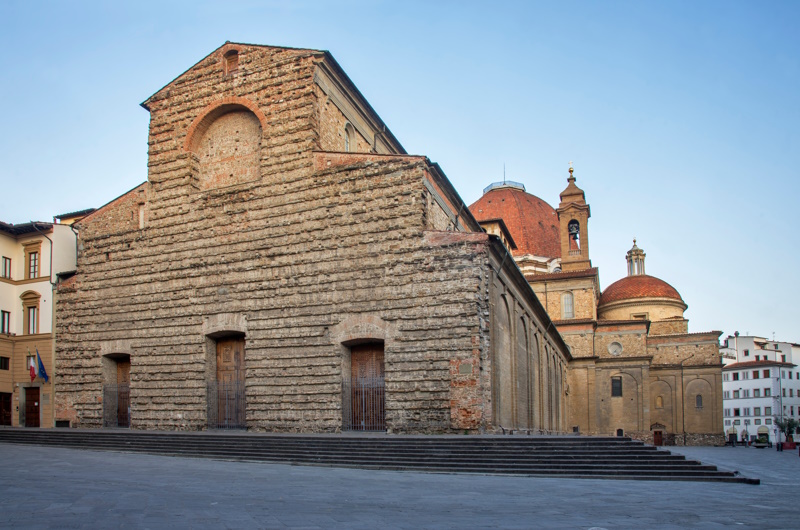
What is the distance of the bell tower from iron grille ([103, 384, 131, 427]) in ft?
113

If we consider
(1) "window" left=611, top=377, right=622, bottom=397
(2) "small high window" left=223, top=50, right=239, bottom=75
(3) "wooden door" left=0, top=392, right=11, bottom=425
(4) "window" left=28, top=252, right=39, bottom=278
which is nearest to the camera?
(2) "small high window" left=223, top=50, right=239, bottom=75

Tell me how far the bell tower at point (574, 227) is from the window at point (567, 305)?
13.6 feet

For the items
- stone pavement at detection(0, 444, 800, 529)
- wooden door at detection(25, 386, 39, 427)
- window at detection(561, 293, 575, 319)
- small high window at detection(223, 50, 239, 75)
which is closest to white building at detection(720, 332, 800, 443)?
window at detection(561, 293, 575, 319)

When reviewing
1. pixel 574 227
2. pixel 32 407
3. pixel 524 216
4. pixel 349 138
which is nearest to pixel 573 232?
pixel 574 227

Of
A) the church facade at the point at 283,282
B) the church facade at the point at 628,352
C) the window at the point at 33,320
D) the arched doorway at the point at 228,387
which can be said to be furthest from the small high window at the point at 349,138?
the church facade at the point at 628,352

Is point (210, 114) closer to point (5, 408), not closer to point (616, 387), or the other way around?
point (5, 408)

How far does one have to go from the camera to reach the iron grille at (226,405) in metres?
23.1

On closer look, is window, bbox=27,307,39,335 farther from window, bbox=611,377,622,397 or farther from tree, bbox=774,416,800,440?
tree, bbox=774,416,800,440

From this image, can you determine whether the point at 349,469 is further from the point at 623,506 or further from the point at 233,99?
the point at 233,99

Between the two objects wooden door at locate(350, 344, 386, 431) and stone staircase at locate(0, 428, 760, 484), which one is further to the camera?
wooden door at locate(350, 344, 386, 431)

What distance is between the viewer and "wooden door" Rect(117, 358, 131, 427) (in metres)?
25.2

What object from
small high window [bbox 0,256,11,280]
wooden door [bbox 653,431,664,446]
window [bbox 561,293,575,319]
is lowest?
wooden door [bbox 653,431,664,446]

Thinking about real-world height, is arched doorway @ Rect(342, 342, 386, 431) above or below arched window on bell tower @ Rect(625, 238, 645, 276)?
below

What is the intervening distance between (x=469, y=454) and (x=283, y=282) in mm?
9497
